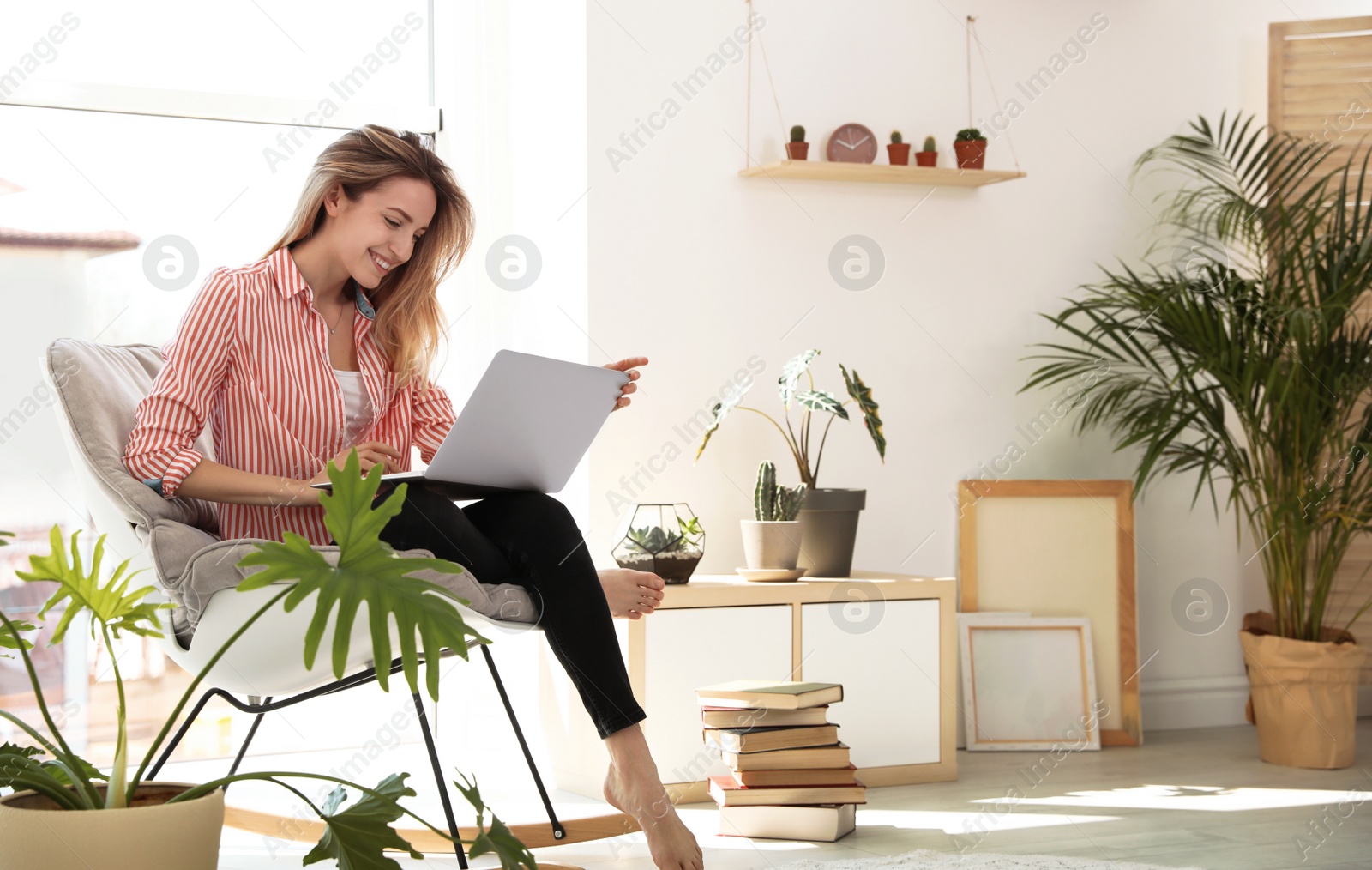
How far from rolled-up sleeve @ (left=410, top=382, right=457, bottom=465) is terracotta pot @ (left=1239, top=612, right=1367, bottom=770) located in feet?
6.31

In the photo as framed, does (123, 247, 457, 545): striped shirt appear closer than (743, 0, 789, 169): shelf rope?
Yes

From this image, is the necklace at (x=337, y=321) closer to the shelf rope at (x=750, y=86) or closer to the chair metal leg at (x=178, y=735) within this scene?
the chair metal leg at (x=178, y=735)

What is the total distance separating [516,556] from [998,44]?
214 cm

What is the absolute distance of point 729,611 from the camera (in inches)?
98.3

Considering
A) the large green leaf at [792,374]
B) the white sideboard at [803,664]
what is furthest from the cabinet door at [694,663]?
the large green leaf at [792,374]

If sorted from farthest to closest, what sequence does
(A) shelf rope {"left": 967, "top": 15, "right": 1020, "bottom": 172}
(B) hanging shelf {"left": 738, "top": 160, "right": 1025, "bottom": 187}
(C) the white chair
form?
(A) shelf rope {"left": 967, "top": 15, "right": 1020, "bottom": 172}
(B) hanging shelf {"left": 738, "top": 160, "right": 1025, "bottom": 187}
(C) the white chair

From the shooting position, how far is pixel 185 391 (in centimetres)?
173

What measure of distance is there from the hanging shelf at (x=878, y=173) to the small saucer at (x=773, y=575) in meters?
0.93

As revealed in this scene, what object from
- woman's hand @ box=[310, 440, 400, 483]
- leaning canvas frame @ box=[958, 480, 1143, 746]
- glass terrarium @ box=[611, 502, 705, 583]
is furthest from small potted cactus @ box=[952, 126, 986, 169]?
woman's hand @ box=[310, 440, 400, 483]

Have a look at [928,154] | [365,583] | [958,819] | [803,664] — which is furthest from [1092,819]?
[365,583]

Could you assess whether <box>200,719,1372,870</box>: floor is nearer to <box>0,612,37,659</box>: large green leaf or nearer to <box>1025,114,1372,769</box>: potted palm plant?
<box>1025,114,1372,769</box>: potted palm plant

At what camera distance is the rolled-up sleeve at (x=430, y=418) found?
82.7 inches

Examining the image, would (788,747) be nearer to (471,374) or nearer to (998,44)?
(471,374)

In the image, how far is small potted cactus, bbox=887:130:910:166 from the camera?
300cm
